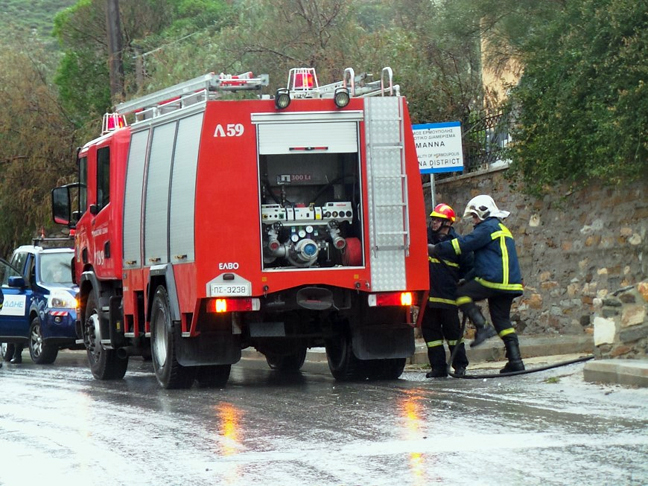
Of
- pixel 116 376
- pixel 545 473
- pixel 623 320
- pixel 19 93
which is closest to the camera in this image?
pixel 545 473

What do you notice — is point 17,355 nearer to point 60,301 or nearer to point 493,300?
point 60,301

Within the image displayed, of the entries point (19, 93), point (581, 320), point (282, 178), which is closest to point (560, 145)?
point (581, 320)

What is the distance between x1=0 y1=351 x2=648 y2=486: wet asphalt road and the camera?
690 centimetres

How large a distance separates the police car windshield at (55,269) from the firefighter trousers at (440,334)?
8.35 metres

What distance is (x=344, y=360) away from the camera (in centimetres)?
1328

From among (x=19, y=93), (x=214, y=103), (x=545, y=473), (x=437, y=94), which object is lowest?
(x=545, y=473)

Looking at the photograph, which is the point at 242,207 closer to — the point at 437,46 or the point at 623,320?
the point at 623,320

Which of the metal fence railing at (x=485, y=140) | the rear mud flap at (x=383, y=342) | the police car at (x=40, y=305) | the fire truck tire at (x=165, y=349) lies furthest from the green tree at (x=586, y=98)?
the police car at (x=40, y=305)

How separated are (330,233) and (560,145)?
4.35 m

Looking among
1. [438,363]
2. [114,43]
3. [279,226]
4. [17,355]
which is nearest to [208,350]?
[279,226]

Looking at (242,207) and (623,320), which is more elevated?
(242,207)

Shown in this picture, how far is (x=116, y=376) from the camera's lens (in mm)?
14875

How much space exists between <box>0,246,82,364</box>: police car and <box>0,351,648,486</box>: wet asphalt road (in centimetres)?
598

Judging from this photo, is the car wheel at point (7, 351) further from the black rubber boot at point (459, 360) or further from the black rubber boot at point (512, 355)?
the black rubber boot at point (512, 355)
